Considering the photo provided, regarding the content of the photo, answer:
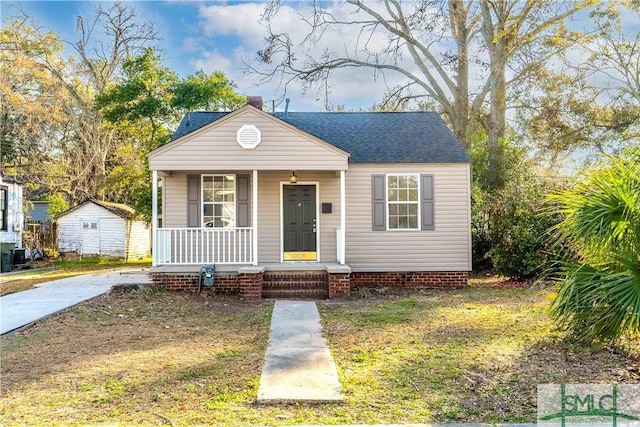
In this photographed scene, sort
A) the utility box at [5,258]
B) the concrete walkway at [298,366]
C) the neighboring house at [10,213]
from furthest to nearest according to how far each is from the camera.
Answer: the neighboring house at [10,213]
the utility box at [5,258]
the concrete walkway at [298,366]

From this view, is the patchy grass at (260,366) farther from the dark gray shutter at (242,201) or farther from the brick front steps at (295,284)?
the dark gray shutter at (242,201)

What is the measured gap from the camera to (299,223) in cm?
1137

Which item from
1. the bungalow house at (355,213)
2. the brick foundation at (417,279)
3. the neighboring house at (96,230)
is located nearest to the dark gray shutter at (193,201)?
the bungalow house at (355,213)

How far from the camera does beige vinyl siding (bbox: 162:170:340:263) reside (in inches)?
436

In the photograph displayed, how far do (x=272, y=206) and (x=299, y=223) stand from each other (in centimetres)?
79

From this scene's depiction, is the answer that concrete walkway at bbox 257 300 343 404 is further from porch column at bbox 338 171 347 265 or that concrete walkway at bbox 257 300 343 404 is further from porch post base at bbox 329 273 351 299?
porch column at bbox 338 171 347 265

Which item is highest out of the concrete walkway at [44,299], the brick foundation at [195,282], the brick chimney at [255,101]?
the brick chimney at [255,101]

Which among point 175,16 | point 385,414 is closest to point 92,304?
point 385,414

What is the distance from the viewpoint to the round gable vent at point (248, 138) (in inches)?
399

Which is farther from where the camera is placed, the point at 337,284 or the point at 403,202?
the point at 403,202

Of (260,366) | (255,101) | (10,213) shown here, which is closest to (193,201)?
(255,101)

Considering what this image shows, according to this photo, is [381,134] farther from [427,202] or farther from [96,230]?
[96,230]

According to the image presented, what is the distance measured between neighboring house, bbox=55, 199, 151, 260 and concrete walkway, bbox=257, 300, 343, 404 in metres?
16.6

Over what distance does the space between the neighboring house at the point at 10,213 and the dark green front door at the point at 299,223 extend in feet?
39.4
